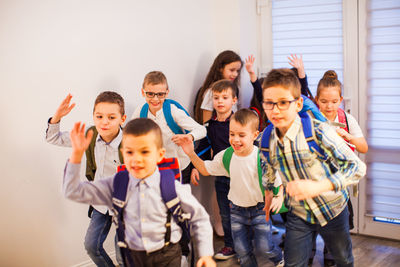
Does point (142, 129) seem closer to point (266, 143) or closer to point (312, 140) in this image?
point (266, 143)

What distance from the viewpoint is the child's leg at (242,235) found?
9.21 feet

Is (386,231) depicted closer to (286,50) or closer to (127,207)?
(286,50)

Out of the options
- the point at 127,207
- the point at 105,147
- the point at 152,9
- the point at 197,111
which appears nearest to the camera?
the point at 127,207

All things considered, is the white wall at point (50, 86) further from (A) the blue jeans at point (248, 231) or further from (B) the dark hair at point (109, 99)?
(A) the blue jeans at point (248, 231)

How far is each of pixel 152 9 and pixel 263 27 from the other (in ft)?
3.89

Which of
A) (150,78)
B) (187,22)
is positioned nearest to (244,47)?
A: (187,22)

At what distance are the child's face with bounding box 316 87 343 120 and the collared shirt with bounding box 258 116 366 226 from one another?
842mm

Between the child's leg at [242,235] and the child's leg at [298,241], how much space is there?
54cm

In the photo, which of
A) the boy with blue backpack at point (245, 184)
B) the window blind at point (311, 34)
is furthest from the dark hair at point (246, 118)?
the window blind at point (311, 34)

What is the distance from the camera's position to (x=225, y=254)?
11.1 ft

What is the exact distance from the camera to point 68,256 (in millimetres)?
3021

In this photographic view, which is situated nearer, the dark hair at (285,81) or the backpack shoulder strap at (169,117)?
the dark hair at (285,81)

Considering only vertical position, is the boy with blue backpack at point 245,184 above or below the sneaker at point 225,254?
above

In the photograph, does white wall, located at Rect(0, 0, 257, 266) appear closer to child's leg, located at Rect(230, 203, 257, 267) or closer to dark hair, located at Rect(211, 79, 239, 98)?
dark hair, located at Rect(211, 79, 239, 98)
